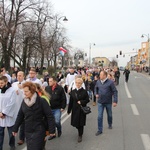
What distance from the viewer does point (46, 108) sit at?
4.11m

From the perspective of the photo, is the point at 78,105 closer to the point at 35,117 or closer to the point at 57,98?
the point at 57,98

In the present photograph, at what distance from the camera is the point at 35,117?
408 cm

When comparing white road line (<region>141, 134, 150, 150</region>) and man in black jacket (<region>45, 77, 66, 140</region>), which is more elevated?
man in black jacket (<region>45, 77, 66, 140</region>)

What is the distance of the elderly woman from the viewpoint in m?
4.05

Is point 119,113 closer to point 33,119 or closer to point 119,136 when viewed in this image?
point 119,136

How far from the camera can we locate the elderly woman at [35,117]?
13.3 feet

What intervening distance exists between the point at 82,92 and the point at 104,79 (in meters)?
1.16

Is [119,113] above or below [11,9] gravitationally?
below

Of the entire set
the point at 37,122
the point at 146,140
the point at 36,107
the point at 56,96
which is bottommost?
the point at 146,140

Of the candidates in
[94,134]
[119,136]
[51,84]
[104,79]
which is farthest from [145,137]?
[51,84]

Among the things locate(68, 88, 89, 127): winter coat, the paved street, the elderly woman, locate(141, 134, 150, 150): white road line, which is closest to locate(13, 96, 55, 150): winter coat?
the elderly woman

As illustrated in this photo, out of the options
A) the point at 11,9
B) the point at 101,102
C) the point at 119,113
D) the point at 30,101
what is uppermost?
the point at 11,9

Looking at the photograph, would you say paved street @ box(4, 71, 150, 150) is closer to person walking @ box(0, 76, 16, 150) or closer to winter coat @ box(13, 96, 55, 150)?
person walking @ box(0, 76, 16, 150)

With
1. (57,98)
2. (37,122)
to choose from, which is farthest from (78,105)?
(37,122)
